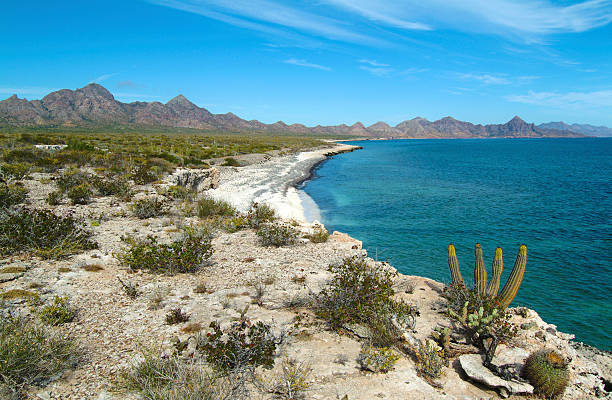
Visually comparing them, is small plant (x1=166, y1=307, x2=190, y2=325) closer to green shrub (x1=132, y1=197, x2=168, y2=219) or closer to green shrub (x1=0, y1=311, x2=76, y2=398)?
green shrub (x1=0, y1=311, x2=76, y2=398)

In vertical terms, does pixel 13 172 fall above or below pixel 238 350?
above

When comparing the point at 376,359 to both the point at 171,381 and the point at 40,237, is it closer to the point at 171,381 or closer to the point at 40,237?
the point at 171,381

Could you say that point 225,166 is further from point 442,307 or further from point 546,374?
point 546,374

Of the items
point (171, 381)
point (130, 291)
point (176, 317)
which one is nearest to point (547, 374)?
point (171, 381)

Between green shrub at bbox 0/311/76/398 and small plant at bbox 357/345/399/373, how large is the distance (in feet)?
15.9

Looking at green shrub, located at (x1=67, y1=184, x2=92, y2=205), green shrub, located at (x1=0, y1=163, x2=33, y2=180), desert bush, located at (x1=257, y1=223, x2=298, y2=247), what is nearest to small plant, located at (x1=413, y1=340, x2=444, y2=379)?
desert bush, located at (x1=257, y1=223, x2=298, y2=247)

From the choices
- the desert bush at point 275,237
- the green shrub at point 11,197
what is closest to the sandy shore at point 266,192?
the desert bush at point 275,237

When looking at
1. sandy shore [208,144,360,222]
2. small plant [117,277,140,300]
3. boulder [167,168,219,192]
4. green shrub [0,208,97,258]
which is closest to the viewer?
small plant [117,277,140,300]

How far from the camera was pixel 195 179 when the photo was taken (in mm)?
25547

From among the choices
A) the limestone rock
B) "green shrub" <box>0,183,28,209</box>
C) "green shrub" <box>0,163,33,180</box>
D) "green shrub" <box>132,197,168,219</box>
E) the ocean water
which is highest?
"green shrub" <box>0,163,33,180</box>

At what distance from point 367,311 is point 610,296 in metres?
11.6

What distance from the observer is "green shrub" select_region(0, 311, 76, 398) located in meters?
4.62

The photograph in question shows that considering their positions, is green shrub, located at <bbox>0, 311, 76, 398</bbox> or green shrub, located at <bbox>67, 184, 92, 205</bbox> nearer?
green shrub, located at <bbox>0, 311, 76, 398</bbox>

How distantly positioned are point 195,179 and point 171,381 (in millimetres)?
22135
